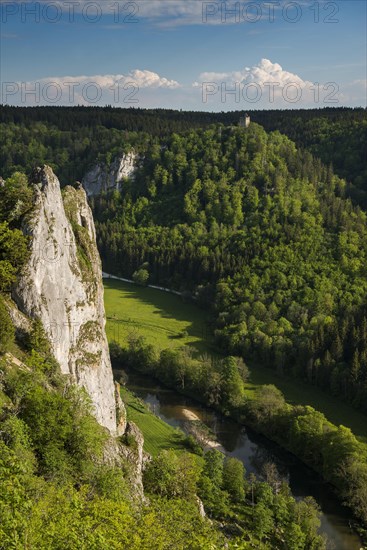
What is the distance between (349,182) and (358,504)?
328 ft

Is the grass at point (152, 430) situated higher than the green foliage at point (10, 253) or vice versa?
the green foliage at point (10, 253)

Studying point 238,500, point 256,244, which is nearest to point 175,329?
point 256,244

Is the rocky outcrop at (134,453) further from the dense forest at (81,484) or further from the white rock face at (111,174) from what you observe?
the white rock face at (111,174)

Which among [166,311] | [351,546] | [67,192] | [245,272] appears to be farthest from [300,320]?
[67,192]

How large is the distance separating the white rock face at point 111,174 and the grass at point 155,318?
163 feet

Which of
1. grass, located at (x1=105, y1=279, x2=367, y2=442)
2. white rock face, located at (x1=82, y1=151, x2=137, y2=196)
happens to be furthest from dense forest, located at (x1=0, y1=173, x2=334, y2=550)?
white rock face, located at (x1=82, y1=151, x2=137, y2=196)

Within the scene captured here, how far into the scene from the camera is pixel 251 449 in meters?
57.4

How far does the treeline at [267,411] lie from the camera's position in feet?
159

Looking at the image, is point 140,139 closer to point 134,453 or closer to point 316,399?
point 316,399

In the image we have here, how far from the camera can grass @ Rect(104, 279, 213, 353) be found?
284 ft

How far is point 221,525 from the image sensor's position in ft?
133

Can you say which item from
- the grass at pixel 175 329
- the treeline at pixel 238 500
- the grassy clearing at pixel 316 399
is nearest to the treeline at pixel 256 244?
the grassy clearing at pixel 316 399

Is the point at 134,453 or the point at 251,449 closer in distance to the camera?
the point at 134,453

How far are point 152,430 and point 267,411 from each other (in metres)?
13.1
